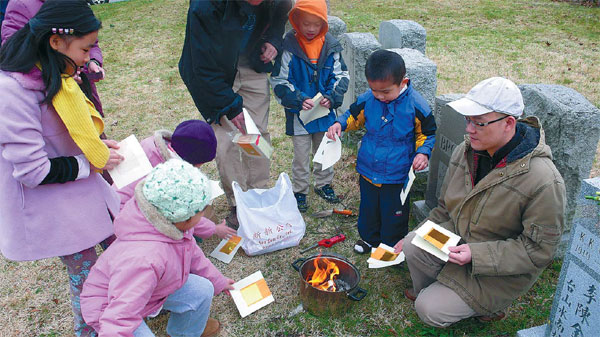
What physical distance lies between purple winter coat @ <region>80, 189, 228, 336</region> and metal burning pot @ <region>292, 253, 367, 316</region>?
903 millimetres

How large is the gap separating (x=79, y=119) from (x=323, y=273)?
185cm

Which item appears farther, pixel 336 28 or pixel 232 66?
pixel 336 28

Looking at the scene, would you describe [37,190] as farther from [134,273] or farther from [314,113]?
[314,113]

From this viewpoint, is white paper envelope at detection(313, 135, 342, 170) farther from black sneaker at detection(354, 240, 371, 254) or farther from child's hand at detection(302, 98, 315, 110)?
black sneaker at detection(354, 240, 371, 254)

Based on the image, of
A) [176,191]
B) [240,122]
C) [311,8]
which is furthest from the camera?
[311,8]

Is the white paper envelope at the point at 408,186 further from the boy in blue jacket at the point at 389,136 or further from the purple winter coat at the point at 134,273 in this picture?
the purple winter coat at the point at 134,273

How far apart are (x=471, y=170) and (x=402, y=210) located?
0.86 m

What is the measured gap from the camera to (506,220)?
251 centimetres

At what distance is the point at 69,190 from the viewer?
2.44 metres

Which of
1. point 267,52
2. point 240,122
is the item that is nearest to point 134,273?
point 240,122

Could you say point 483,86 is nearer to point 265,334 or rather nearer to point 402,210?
point 402,210

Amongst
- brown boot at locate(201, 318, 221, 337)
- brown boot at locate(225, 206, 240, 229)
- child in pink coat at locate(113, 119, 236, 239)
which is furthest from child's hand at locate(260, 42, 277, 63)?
brown boot at locate(201, 318, 221, 337)

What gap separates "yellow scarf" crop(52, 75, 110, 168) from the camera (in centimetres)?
227

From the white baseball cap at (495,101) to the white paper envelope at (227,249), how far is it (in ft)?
6.78
